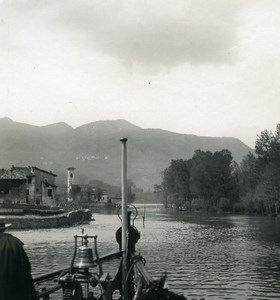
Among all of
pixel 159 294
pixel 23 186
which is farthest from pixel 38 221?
pixel 159 294

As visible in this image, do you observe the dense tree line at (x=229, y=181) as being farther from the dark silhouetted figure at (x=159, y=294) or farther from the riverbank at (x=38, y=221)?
the dark silhouetted figure at (x=159, y=294)

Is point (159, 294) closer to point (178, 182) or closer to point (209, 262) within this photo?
point (209, 262)

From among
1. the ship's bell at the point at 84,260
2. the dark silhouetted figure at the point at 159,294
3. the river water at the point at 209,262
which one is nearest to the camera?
the dark silhouetted figure at the point at 159,294

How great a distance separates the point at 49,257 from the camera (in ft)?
119

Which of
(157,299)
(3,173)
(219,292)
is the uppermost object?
(3,173)

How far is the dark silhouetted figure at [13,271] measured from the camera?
6676mm

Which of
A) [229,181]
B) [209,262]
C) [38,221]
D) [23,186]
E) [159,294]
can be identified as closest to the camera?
[159,294]

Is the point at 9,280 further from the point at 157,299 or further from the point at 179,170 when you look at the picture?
the point at 179,170

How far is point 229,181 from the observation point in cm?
13912

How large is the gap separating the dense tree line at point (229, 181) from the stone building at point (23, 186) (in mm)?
45334

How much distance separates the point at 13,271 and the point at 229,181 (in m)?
135

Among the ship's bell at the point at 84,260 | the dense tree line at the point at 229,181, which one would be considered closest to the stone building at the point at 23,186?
the dense tree line at the point at 229,181

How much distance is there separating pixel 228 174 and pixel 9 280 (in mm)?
136267

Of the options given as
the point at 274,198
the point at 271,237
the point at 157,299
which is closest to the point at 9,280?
the point at 157,299
